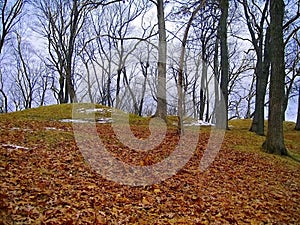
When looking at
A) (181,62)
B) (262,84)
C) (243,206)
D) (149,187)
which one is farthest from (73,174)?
(262,84)

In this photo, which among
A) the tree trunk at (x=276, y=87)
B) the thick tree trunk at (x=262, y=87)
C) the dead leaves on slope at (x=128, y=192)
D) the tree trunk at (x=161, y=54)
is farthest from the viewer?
the thick tree trunk at (x=262, y=87)

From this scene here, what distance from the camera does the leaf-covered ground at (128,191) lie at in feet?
11.3

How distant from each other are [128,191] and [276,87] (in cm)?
568

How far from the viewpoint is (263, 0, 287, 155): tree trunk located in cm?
818

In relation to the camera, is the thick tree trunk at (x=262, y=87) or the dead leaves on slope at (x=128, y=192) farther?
the thick tree trunk at (x=262, y=87)

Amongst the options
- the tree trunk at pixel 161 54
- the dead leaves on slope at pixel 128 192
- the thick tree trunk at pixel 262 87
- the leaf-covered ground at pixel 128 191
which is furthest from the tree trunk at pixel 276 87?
the thick tree trunk at pixel 262 87

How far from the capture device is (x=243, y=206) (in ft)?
14.5

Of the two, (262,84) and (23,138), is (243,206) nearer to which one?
(23,138)

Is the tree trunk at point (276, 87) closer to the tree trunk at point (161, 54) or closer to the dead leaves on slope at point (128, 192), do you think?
the dead leaves on slope at point (128, 192)

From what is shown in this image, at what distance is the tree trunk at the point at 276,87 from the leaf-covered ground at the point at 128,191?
151cm

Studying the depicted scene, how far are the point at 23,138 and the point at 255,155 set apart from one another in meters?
5.73

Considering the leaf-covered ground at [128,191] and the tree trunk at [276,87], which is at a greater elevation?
the tree trunk at [276,87]

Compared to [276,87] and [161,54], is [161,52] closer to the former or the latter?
[161,54]

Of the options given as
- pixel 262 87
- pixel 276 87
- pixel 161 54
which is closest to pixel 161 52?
pixel 161 54
